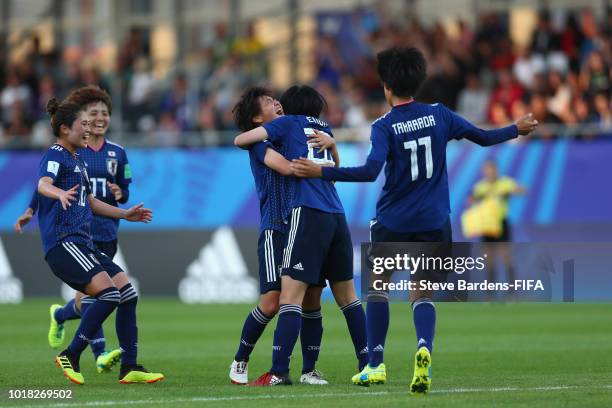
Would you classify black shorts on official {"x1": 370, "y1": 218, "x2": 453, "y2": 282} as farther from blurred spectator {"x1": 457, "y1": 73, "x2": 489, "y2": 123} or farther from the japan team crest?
blurred spectator {"x1": 457, "y1": 73, "x2": 489, "y2": 123}

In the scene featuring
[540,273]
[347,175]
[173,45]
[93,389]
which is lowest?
[93,389]

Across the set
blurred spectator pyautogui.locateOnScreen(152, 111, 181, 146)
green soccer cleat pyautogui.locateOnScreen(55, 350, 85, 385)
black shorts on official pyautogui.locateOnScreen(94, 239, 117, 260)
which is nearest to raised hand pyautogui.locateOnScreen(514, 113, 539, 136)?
green soccer cleat pyautogui.locateOnScreen(55, 350, 85, 385)

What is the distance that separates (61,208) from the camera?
10031 mm

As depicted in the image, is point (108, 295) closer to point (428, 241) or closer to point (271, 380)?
point (271, 380)

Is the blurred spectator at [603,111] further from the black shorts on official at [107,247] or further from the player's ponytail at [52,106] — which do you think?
the player's ponytail at [52,106]

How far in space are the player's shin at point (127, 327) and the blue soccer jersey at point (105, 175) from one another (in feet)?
4.30

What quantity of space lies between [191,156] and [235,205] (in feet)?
3.91

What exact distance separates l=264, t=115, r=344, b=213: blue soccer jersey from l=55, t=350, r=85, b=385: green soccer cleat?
218 cm

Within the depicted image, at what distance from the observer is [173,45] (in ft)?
99.4

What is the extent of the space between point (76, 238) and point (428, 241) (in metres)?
2.81

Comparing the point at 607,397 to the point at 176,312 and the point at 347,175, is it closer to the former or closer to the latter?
the point at 347,175

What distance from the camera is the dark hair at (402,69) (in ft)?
29.7

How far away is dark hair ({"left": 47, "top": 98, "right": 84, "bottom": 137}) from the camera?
10.2m

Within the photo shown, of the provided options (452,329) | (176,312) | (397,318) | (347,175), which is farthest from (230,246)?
(347,175)
